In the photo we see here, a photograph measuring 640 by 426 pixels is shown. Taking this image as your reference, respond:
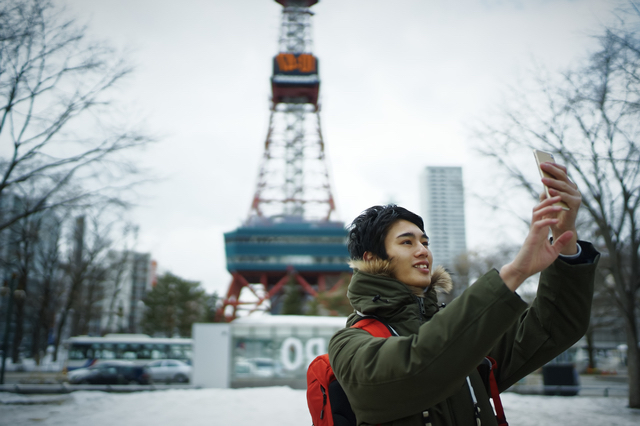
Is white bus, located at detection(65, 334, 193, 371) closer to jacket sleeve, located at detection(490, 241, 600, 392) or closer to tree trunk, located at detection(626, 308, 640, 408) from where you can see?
tree trunk, located at detection(626, 308, 640, 408)

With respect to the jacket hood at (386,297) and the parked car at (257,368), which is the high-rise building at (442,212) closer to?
the parked car at (257,368)

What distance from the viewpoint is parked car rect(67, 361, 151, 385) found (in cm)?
1942

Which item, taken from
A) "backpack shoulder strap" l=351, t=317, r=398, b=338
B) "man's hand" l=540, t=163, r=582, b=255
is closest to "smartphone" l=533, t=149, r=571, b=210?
"man's hand" l=540, t=163, r=582, b=255

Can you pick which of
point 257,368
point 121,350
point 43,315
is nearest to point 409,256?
point 257,368

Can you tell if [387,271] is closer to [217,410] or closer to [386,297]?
[386,297]

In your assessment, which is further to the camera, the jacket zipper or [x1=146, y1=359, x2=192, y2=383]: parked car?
[x1=146, y1=359, x2=192, y2=383]: parked car

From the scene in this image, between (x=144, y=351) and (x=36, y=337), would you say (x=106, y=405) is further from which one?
(x=36, y=337)

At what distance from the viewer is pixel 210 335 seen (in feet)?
55.0

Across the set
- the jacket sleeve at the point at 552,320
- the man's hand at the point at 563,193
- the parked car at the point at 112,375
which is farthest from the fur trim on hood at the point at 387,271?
the parked car at the point at 112,375

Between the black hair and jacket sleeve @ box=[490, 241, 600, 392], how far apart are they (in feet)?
1.51

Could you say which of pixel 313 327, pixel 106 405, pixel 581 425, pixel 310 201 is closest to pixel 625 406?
pixel 581 425

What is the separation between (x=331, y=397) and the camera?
1432mm

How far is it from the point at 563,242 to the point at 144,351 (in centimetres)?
2654

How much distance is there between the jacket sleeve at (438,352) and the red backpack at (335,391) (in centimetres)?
25
